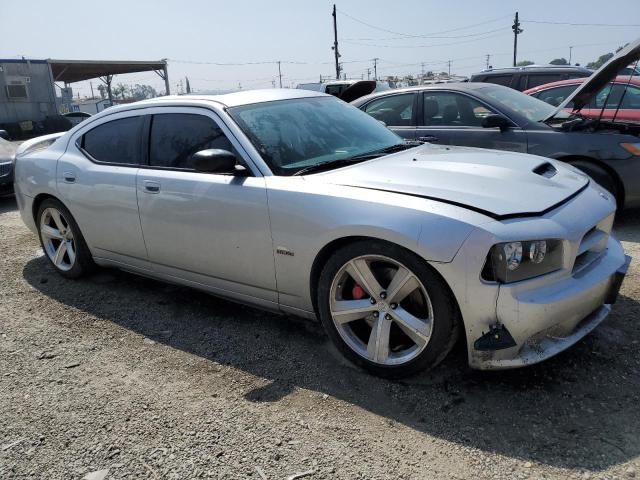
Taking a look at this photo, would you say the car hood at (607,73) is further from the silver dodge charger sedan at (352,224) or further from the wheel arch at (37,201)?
the wheel arch at (37,201)

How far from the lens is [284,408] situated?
2.70m

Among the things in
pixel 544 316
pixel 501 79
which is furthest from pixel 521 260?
pixel 501 79

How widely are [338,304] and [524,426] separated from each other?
3.59 feet

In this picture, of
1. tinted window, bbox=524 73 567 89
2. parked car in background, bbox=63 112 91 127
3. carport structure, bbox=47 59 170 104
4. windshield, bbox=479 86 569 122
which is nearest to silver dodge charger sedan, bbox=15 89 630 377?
windshield, bbox=479 86 569 122

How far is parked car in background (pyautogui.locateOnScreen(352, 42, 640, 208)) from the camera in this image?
17.1 feet

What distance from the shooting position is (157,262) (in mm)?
3854

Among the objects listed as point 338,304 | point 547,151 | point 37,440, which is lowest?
point 37,440

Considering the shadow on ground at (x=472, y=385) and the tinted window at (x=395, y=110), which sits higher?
the tinted window at (x=395, y=110)

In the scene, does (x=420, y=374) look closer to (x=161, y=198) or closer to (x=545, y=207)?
(x=545, y=207)

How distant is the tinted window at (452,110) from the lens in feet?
19.7

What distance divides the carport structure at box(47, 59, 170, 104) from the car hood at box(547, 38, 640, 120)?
85.2 feet

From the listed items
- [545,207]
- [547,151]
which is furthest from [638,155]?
[545,207]

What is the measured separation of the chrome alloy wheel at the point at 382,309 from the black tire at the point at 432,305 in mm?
25

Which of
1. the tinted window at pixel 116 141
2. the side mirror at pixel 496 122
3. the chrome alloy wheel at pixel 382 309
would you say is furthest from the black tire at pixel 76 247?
the side mirror at pixel 496 122
